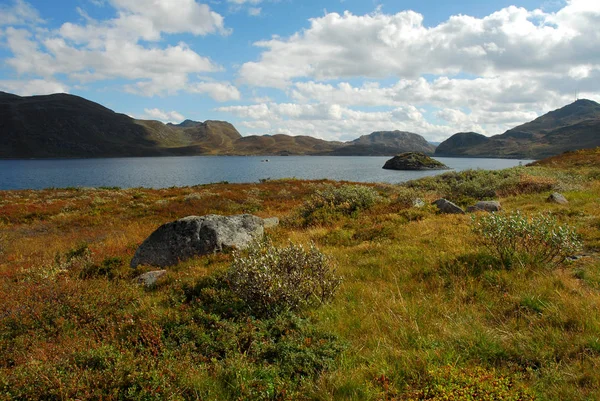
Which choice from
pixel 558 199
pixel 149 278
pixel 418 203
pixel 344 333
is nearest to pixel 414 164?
pixel 418 203

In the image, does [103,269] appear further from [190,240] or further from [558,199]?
[558,199]

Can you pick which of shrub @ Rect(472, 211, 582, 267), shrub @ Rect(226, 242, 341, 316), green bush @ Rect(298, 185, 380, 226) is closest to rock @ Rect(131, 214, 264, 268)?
green bush @ Rect(298, 185, 380, 226)

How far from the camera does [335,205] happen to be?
55.7 feet

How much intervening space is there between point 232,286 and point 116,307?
7.67ft

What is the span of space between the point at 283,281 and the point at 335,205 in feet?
37.7

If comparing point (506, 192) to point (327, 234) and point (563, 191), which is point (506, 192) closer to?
point (563, 191)

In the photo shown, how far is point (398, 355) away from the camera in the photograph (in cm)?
397

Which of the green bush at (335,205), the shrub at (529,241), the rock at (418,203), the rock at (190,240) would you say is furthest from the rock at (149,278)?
the rock at (418,203)

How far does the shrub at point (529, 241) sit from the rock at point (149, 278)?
8367mm

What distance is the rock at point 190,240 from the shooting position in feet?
34.8

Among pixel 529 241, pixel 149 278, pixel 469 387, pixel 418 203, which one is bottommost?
pixel 149 278

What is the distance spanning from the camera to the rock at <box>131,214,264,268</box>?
10594 mm

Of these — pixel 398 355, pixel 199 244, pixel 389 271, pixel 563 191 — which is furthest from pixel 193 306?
pixel 563 191

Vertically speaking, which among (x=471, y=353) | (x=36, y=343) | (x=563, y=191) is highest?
(x=563, y=191)
